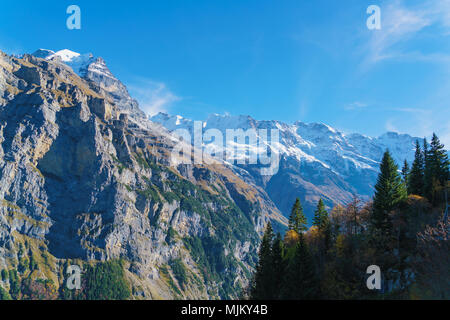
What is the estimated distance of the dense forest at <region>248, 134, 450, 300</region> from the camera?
44531mm

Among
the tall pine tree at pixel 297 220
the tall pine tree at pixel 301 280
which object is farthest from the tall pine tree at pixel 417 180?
the tall pine tree at pixel 301 280

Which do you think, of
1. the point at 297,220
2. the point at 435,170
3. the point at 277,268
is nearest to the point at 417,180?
the point at 435,170

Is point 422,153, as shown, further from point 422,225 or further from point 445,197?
point 422,225

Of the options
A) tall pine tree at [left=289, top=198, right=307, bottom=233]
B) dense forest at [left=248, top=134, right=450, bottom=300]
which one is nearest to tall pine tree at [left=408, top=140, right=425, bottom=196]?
dense forest at [left=248, top=134, right=450, bottom=300]

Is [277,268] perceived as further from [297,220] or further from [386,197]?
[386,197]

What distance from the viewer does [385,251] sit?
185ft

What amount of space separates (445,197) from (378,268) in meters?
23.3

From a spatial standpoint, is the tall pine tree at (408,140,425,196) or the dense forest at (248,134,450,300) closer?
the dense forest at (248,134,450,300)

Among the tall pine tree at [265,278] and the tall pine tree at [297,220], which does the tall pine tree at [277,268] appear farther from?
the tall pine tree at [297,220]

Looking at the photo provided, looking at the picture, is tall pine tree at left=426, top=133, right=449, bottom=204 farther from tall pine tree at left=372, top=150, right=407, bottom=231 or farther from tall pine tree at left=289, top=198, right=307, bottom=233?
tall pine tree at left=289, top=198, right=307, bottom=233

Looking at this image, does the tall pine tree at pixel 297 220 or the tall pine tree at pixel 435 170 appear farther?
the tall pine tree at pixel 297 220

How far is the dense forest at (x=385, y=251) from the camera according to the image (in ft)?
146
